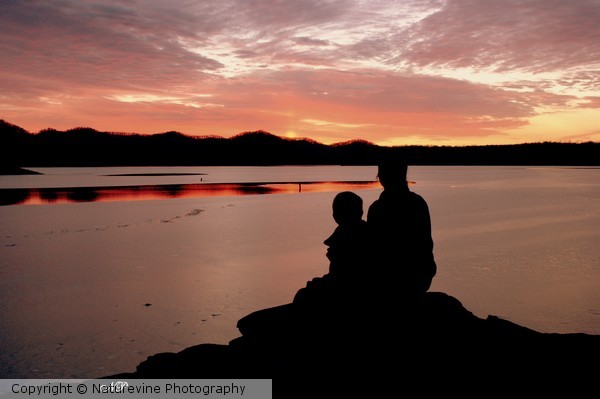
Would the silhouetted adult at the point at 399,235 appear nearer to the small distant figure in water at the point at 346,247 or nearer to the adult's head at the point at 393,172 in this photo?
the adult's head at the point at 393,172

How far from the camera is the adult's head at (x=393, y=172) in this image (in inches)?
153

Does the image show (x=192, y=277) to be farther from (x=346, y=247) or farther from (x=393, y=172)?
(x=393, y=172)

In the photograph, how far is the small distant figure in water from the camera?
13.3 ft

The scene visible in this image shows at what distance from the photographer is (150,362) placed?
479 cm

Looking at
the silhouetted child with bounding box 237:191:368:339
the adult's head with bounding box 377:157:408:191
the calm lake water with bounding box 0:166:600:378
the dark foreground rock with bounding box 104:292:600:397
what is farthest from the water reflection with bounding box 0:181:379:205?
the adult's head with bounding box 377:157:408:191

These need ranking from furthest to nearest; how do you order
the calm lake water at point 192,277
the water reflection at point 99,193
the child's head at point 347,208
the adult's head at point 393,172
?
the water reflection at point 99,193
the calm lake water at point 192,277
the child's head at point 347,208
the adult's head at point 393,172

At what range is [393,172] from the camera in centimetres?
390

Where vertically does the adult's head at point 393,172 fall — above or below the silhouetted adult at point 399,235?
above

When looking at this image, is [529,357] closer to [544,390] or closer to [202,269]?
[544,390]

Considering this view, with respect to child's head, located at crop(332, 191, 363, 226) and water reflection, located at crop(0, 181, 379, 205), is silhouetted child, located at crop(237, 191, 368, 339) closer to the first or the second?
child's head, located at crop(332, 191, 363, 226)

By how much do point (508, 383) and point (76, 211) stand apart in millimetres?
20878

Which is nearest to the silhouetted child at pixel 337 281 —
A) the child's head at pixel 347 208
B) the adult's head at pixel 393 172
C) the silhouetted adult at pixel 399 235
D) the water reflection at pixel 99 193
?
the child's head at pixel 347 208

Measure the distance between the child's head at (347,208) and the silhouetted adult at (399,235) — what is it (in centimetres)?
11

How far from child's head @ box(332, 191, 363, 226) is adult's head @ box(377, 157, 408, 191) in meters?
0.27
